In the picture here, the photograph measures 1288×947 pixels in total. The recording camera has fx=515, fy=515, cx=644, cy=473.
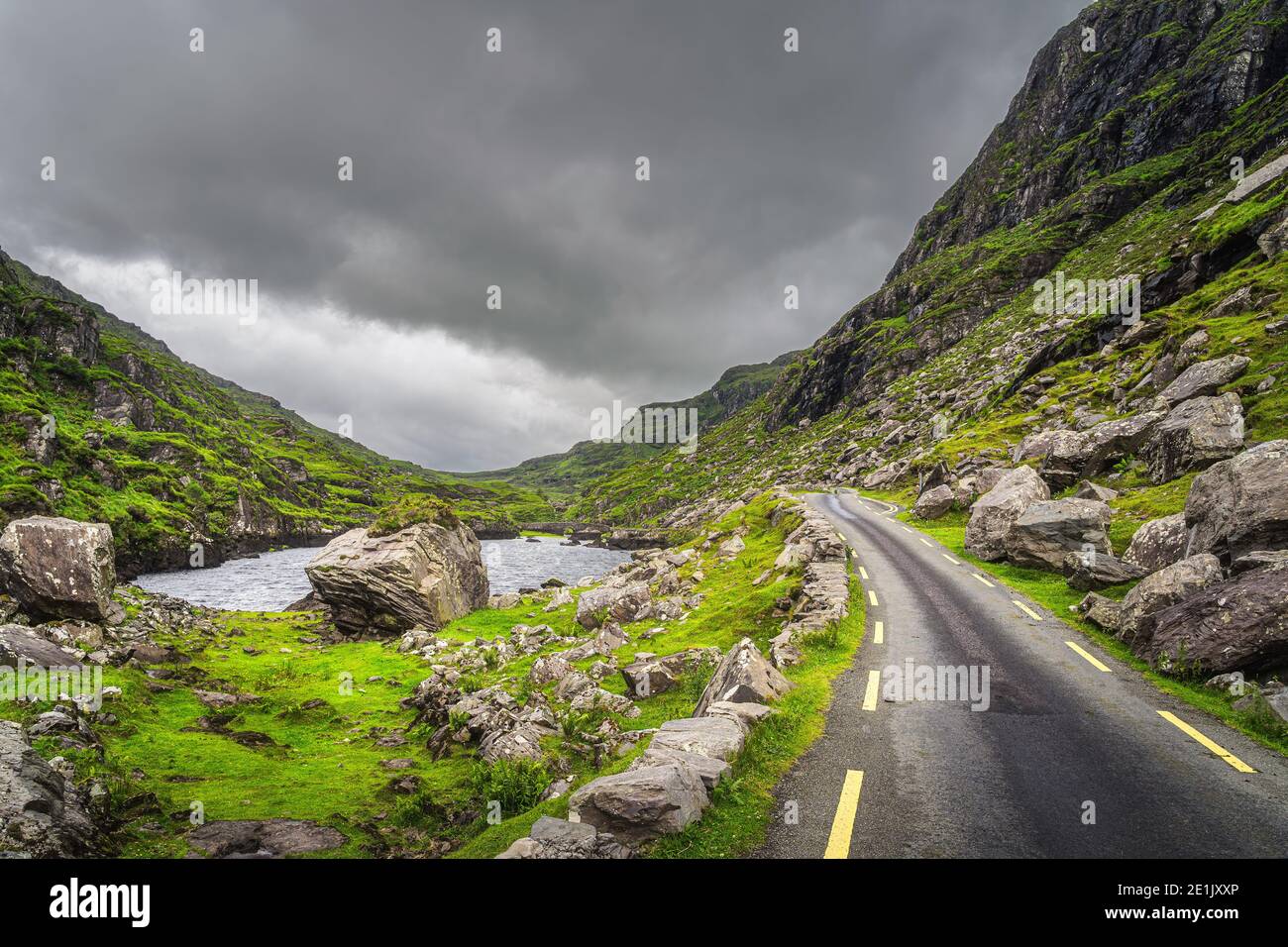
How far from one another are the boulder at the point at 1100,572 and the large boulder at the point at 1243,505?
3.17 meters

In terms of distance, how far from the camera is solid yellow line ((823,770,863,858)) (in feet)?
24.3

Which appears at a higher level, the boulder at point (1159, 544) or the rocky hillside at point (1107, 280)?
the rocky hillside at point (1107, 280)

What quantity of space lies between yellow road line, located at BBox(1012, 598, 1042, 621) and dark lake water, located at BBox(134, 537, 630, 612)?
5648cm

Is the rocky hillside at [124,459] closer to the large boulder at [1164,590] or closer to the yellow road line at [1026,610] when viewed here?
the yellow road line at [1026,610]

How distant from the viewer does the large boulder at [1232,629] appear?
11641 millimetres

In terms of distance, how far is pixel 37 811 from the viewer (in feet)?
34.0

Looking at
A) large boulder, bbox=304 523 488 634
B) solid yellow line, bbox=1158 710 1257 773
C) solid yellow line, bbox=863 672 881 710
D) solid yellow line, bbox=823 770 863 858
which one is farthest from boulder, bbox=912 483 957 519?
large boulder, bbox=304 523 488 634

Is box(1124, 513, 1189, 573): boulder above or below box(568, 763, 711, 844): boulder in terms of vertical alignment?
above

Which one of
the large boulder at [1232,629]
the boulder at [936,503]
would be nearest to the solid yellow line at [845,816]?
the large boulder at [1232,629]

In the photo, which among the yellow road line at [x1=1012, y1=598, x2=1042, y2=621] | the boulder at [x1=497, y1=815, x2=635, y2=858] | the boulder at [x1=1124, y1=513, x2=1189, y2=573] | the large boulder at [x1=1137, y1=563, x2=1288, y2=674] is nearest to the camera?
the boulder at [x1=497, y1=815, x2=635, y2=858]

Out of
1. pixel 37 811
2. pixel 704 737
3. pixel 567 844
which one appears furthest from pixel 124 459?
pixel 567 844

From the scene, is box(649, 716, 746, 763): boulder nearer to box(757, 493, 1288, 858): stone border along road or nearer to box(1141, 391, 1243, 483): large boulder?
box(757, 493, 1288, 858): stone border along road
